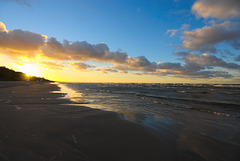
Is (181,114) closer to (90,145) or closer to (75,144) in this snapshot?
(90,145)

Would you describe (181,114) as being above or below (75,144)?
below

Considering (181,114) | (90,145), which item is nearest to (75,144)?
(90,145)

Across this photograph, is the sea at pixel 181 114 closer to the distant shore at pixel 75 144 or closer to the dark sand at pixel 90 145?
the dark sand at pixel 90 145

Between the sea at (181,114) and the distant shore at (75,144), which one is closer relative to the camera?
the distant shore at (75,144)

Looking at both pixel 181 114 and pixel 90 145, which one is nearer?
pixel 90 145

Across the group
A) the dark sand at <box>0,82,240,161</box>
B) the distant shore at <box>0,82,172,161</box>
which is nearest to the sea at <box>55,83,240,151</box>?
the dark sand at <box>0,82,240,161</box>

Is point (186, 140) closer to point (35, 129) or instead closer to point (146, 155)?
point (146, 155)

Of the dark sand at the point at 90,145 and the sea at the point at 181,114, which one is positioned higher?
the dark sand at the point at 90,145

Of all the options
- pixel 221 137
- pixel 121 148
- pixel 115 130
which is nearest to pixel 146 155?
pixel 121 148

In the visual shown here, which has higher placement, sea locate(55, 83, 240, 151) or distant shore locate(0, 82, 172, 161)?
distant shore locate(0, 82, 172, 161)

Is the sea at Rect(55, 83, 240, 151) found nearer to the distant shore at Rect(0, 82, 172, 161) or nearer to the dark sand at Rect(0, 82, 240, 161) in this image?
the dark sand at Rect(0, 82, 240, 161)

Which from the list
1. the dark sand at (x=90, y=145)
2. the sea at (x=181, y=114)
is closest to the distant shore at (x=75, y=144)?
the dark sand at (x=90, y=145)

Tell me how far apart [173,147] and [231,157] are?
54.7 inches

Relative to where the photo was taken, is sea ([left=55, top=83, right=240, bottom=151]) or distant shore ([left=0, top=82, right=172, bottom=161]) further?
sea ([left=55, top=83, right=240, bottom=151])
